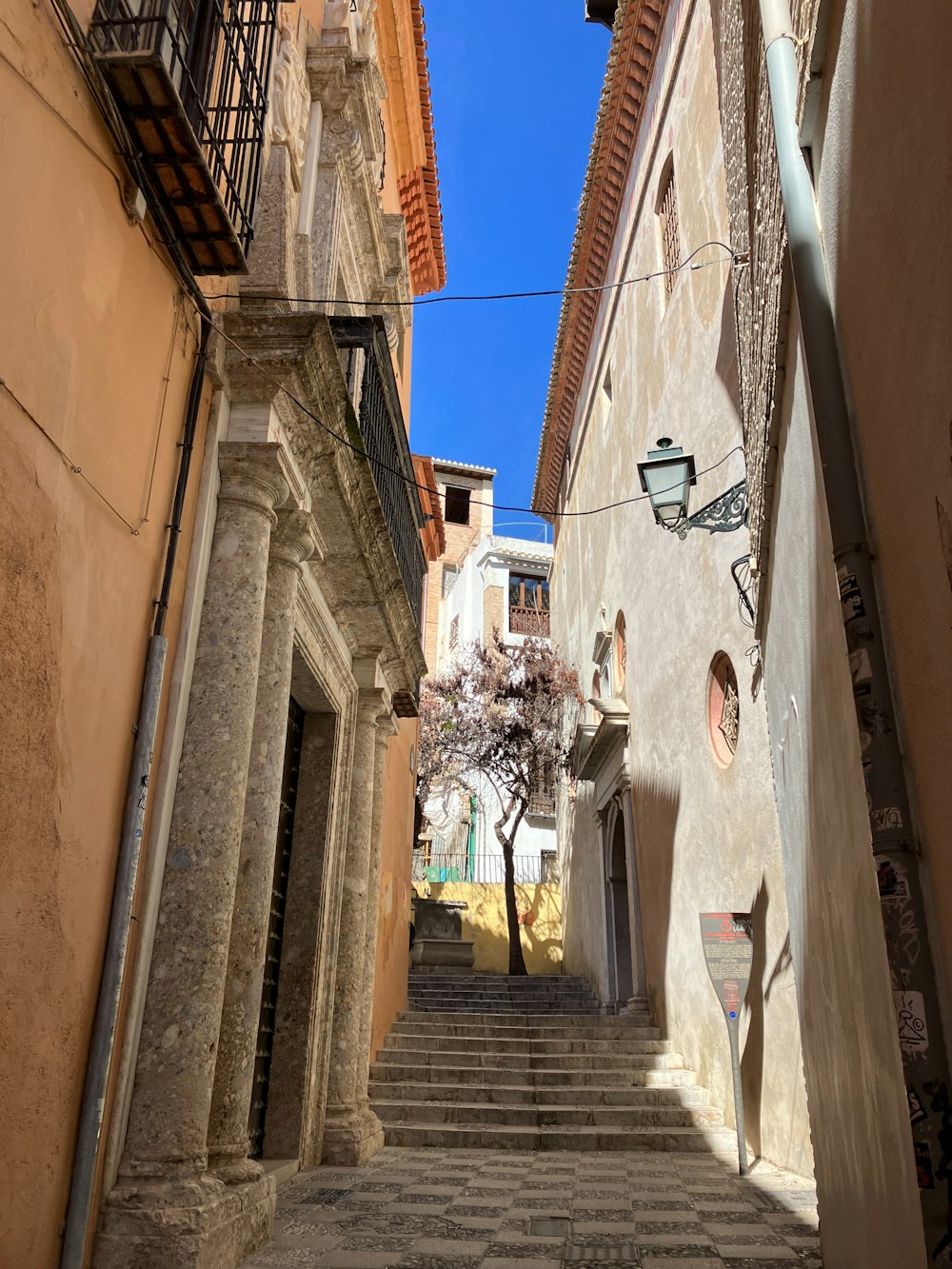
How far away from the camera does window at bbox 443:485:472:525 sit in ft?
114

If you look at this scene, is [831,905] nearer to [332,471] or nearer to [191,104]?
[332,471]

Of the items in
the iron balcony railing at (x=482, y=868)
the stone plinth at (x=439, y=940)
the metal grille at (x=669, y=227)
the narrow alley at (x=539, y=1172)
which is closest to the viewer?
the narrow alley at (x=539, y=1172)

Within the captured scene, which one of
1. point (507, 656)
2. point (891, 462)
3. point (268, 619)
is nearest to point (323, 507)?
point (268, 619)

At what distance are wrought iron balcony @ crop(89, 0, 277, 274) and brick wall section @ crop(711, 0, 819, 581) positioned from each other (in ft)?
7.07

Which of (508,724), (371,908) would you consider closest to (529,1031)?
(371,908)

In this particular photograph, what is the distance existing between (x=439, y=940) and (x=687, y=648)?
9241mm

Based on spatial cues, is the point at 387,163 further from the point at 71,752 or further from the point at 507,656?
the point at 507,656

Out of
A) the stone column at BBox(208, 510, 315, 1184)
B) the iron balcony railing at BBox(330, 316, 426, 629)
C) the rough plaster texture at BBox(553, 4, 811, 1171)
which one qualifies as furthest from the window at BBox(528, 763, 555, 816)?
the stone column at BBox(208, 510, 315, 1184)

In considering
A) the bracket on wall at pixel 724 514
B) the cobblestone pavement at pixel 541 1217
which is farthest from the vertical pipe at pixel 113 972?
the bracket on wall at pixel 724 514

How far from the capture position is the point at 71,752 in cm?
328

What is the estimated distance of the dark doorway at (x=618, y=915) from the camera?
13.7 metres

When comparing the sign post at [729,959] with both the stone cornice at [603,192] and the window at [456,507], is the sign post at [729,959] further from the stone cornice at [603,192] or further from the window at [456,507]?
the window at [456,507]

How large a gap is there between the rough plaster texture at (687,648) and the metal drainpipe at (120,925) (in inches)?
194

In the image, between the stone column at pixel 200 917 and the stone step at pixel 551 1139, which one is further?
the stone step at pixel 551 1139
